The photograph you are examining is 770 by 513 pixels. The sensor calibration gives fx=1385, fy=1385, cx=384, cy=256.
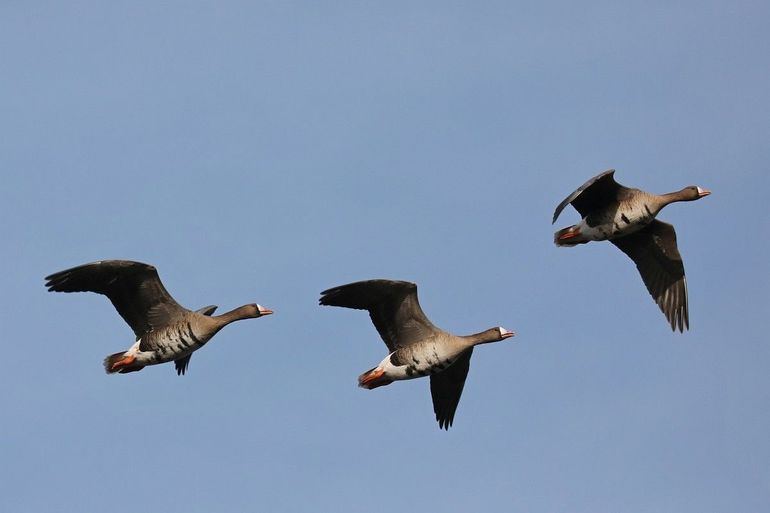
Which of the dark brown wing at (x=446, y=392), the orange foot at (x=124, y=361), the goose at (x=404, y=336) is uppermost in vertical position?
the orange foot at (x=124, y=361)

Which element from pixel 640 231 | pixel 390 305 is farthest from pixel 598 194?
pixel 390 305

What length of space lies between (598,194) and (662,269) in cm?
324

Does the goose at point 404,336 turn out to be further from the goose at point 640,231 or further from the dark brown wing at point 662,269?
the dark brown wing at point 662,269

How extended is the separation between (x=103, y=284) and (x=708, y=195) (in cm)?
1293

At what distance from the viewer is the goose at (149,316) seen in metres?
26.0

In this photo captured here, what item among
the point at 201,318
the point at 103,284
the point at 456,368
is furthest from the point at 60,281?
the point at 456,368

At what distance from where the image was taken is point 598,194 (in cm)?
2842

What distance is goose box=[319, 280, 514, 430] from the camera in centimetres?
2622

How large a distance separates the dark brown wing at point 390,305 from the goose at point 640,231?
10.5 ft

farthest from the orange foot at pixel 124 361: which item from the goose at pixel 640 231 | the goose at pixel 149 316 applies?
the goose at pixel 640 231

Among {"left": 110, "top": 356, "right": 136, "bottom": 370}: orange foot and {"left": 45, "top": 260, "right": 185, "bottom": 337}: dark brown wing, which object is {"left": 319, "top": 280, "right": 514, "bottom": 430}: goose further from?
{"left": 110, "top": 356, "right": 136, "bottom": 370}: orange foot

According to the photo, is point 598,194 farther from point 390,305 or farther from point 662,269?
point 390,305

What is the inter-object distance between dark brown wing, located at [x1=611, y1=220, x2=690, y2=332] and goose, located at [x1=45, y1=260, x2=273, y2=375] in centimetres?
869

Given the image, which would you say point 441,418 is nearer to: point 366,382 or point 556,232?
point 366,382
